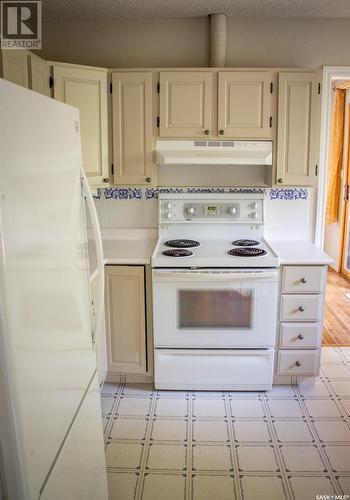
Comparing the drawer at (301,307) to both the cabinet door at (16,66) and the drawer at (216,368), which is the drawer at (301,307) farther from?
the cabinet door at (16,66)

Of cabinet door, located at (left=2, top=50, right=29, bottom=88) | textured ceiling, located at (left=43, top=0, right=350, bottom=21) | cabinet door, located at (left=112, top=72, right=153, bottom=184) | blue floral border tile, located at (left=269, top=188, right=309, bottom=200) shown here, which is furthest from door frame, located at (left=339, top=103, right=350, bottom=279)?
cabinet door, located at (left=2, top=50, right=29, bottom=88)

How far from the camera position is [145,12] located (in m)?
2.93

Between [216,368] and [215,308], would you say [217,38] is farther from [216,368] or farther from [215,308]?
[216,368]

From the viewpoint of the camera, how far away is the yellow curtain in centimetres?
535

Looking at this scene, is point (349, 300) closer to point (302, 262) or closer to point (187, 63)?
point (302, 262)

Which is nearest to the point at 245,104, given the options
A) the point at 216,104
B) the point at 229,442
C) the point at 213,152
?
the point at 216,104

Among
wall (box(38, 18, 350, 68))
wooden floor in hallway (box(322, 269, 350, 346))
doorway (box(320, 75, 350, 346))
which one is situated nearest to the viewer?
→ wall (box(38, 18, 350, 68))

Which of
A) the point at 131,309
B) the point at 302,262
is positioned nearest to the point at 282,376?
the point at 302,262

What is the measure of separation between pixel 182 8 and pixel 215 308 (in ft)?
6.49

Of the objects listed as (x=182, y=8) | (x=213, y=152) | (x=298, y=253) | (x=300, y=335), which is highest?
(x=182, y=8)

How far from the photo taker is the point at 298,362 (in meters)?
2.92

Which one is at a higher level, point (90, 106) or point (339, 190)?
point (90, 106)
